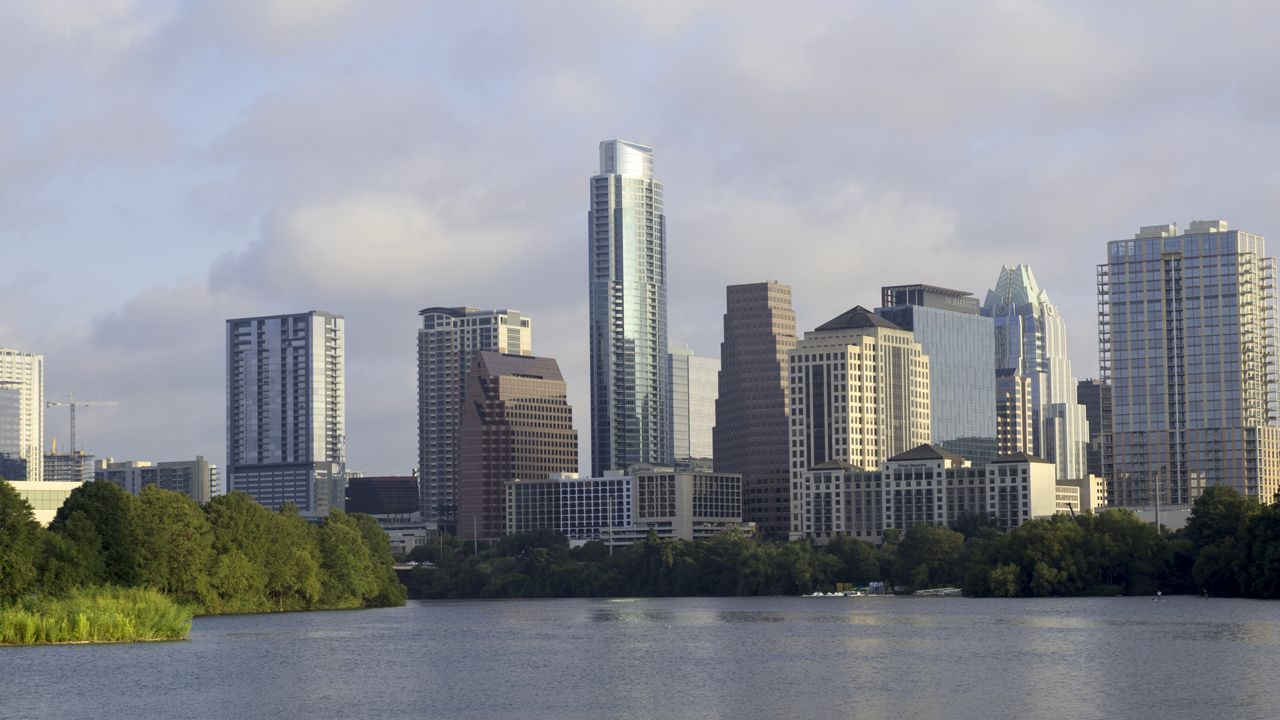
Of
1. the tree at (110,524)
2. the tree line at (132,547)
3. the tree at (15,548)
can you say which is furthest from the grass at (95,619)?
the tree at (110,524)

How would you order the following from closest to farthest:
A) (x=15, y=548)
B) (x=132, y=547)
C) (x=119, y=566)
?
(x=15, y=548), (x=119, y=566), (x=132, y=547)

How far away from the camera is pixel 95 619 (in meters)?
137

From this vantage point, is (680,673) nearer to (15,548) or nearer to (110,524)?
(15,548)

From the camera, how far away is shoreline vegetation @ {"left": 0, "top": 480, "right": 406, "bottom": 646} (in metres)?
137

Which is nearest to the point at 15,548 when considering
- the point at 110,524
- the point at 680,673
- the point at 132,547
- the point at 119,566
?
the point at 110,524

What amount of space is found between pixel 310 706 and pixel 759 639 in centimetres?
6600

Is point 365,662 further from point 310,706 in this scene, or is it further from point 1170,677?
point 1170,677

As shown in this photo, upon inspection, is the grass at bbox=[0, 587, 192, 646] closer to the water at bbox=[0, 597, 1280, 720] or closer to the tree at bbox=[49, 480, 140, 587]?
the water at bbox=[0, 597, 1280, 720]

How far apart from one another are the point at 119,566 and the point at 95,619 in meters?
26.5

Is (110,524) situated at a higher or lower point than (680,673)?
higher

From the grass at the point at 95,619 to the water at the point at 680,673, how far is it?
8.18ft

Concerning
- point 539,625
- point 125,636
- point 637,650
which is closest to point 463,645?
point 637,650

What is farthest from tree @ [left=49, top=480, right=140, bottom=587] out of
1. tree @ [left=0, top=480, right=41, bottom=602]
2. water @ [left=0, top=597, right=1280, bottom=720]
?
tree @ [left=0, top=480, right=41, bottom=602]

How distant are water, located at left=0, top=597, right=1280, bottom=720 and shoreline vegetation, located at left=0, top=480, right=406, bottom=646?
138 inches
